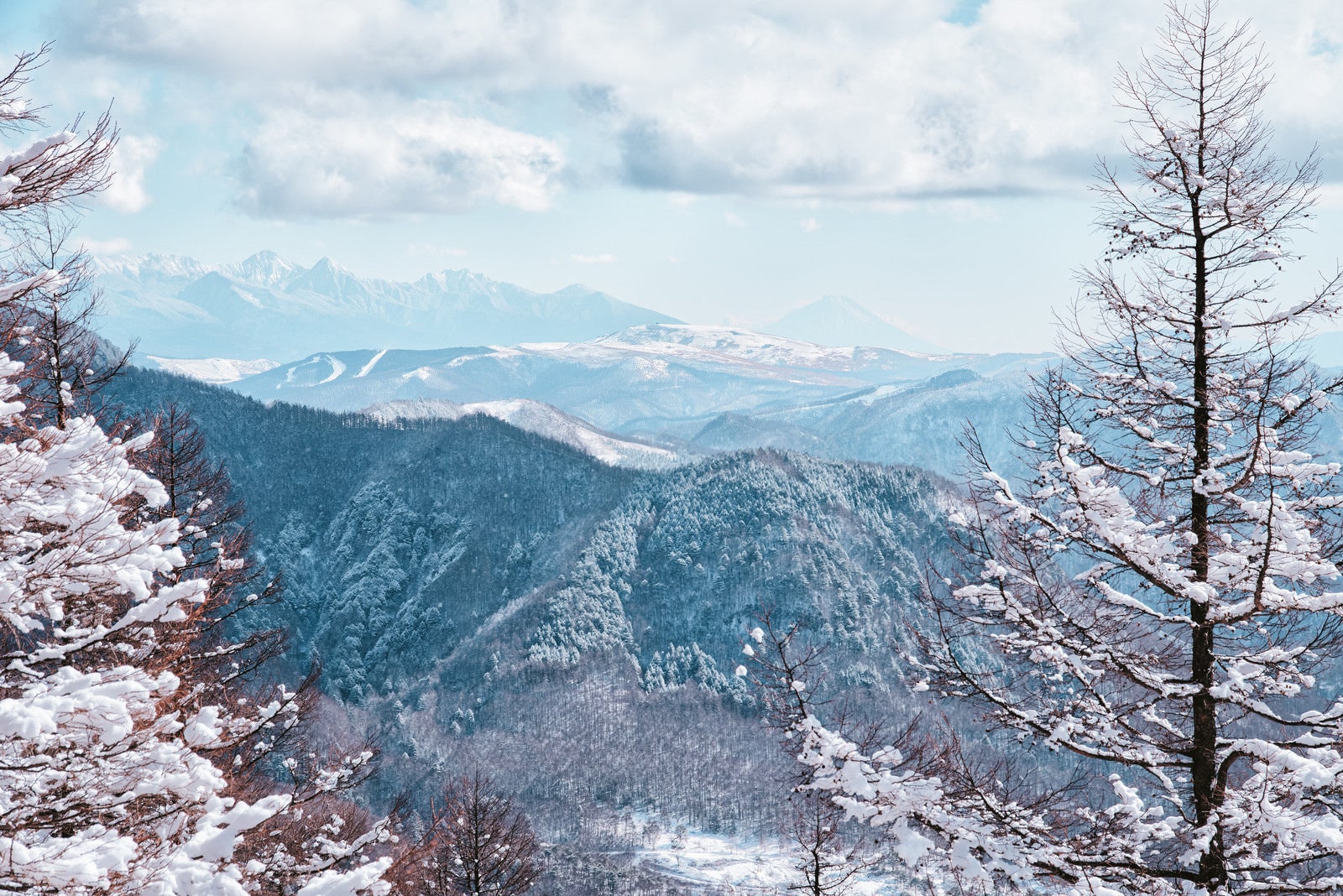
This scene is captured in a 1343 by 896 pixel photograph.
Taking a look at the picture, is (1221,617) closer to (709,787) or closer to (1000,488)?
(1000,488)

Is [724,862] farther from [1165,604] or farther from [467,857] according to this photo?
[1165,604]

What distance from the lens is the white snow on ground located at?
145 metres

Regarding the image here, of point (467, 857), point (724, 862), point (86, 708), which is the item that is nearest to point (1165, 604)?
point (86, 708)

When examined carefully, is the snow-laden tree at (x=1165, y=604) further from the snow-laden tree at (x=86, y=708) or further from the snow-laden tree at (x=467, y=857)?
the snow-laden tree at (x=467, y=857)

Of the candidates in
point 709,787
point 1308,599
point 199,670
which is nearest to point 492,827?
point 199,670

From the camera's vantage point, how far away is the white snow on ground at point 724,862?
476ft

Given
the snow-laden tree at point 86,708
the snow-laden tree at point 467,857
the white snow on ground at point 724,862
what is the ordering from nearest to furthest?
the snow-laden tree at point 86,708
the snow-laden tree at point 467,857
the white snow on ground at point 724,862

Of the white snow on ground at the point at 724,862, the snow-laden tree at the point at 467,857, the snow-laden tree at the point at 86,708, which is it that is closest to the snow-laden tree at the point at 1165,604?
the snow-laden tree at the point at 86,708

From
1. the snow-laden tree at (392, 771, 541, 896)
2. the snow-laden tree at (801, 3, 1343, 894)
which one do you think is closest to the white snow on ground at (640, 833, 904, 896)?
the snow-laden tree at (392, 771, 541, 896)

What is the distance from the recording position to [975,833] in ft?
35.2

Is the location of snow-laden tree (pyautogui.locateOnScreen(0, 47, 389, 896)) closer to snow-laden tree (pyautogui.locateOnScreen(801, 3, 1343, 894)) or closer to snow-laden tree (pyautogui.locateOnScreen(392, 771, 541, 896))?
snow-laden tree (pyautogui.locateOnScreen(801, 3, 1343, 894))

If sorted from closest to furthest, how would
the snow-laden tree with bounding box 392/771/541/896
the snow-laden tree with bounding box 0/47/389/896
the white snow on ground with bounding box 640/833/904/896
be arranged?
1. the snow-laden tree with bounding box 0/47/389/896
2. the snow-laden tree with bounding box 392/771/541/896
3. the white snow on ground with bounding box 640/833/904/896

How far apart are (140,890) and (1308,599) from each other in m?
11.9

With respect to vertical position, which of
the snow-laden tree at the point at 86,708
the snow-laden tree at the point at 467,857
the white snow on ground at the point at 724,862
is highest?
the snow-laden tree at the point at 86,708
